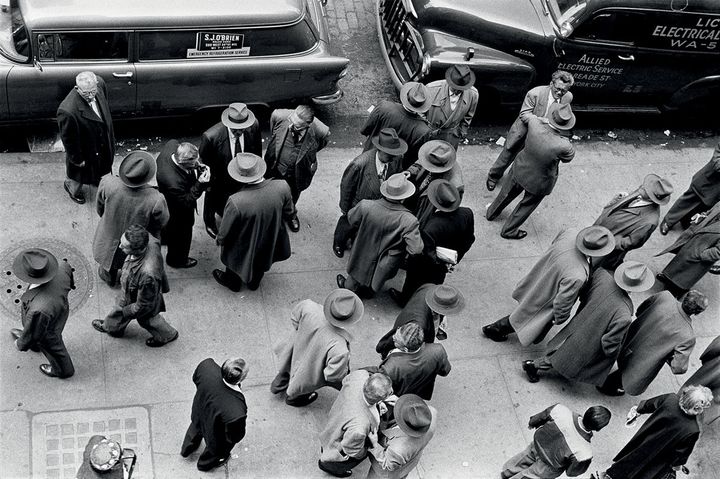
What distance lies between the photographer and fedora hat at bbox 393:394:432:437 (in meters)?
6.63

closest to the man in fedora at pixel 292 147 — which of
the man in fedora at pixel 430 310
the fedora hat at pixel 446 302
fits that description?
the man in fedora at pixel 430 310

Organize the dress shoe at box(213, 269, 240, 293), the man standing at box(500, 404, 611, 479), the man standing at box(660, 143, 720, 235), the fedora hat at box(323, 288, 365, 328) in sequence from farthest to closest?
the man standing at box(660, 143, 720, 235) < the dress shoe at box(213, 269, 240, 293) < the fedora hat at box(323, 288, 365, 328) < the man standing at box(500, 404, 611, 479)

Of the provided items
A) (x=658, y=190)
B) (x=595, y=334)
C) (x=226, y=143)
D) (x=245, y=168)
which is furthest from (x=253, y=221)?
(x=658, y=190)

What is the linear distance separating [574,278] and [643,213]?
4.04 ft

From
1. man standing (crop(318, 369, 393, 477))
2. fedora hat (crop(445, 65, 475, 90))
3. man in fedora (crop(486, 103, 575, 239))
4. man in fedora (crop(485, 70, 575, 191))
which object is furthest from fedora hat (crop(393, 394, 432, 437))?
fedora hat (crop(445, 65, 475, 90))

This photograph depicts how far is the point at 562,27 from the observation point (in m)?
10.9

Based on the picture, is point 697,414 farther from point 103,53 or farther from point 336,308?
point 103,53

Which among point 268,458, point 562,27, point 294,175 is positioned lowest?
point 268,458

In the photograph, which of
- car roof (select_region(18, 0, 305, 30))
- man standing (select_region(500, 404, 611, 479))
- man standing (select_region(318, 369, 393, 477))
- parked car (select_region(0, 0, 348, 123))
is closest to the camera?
man standing (select_region(318, 369, 393, 477))

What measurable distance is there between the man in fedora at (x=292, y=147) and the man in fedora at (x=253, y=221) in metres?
0.61

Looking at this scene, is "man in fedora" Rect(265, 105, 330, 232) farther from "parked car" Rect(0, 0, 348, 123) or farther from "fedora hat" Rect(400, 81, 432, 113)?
"parked car" Rect(0, 0, 348, 123)

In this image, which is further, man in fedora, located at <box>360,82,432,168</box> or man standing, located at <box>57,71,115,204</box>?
man in fedora, located at <box>360,82,432,168</box>

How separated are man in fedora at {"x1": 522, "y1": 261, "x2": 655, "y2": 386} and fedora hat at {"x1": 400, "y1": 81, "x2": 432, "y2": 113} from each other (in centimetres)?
251

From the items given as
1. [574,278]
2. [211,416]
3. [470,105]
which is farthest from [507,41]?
[211,416]
